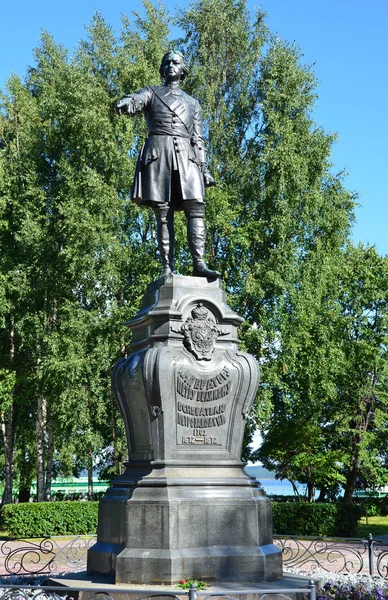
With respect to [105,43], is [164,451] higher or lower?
lower

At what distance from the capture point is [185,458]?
317 inches

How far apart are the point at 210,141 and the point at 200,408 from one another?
1746 cm

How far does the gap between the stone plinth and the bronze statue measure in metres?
0.77

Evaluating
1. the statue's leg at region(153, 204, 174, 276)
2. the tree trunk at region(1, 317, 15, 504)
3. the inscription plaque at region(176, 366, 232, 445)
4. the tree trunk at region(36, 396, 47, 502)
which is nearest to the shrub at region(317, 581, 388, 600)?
the inscription plaque at region(176, 366, 232, 445)

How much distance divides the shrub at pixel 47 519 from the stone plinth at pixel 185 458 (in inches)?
504

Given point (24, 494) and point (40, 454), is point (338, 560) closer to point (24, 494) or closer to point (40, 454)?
point (40, 454)

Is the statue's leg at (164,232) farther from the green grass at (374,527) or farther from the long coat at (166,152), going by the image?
the green grass at (374,527)

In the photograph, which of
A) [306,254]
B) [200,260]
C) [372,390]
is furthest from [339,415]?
[200,260]

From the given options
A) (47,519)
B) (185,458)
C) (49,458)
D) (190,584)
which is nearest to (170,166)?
(185,458)

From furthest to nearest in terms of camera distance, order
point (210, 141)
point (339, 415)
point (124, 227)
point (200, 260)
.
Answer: point (339, 415) < point (210, 141) < point (124, 227) < point (200, 260)

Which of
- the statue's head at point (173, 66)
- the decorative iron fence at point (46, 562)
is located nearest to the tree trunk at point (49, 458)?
the decorative iron fence at point (46, 562)

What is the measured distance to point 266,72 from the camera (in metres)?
24.7

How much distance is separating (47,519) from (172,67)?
14384mm

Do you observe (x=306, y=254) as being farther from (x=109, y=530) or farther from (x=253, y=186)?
(x=109, y=530)
